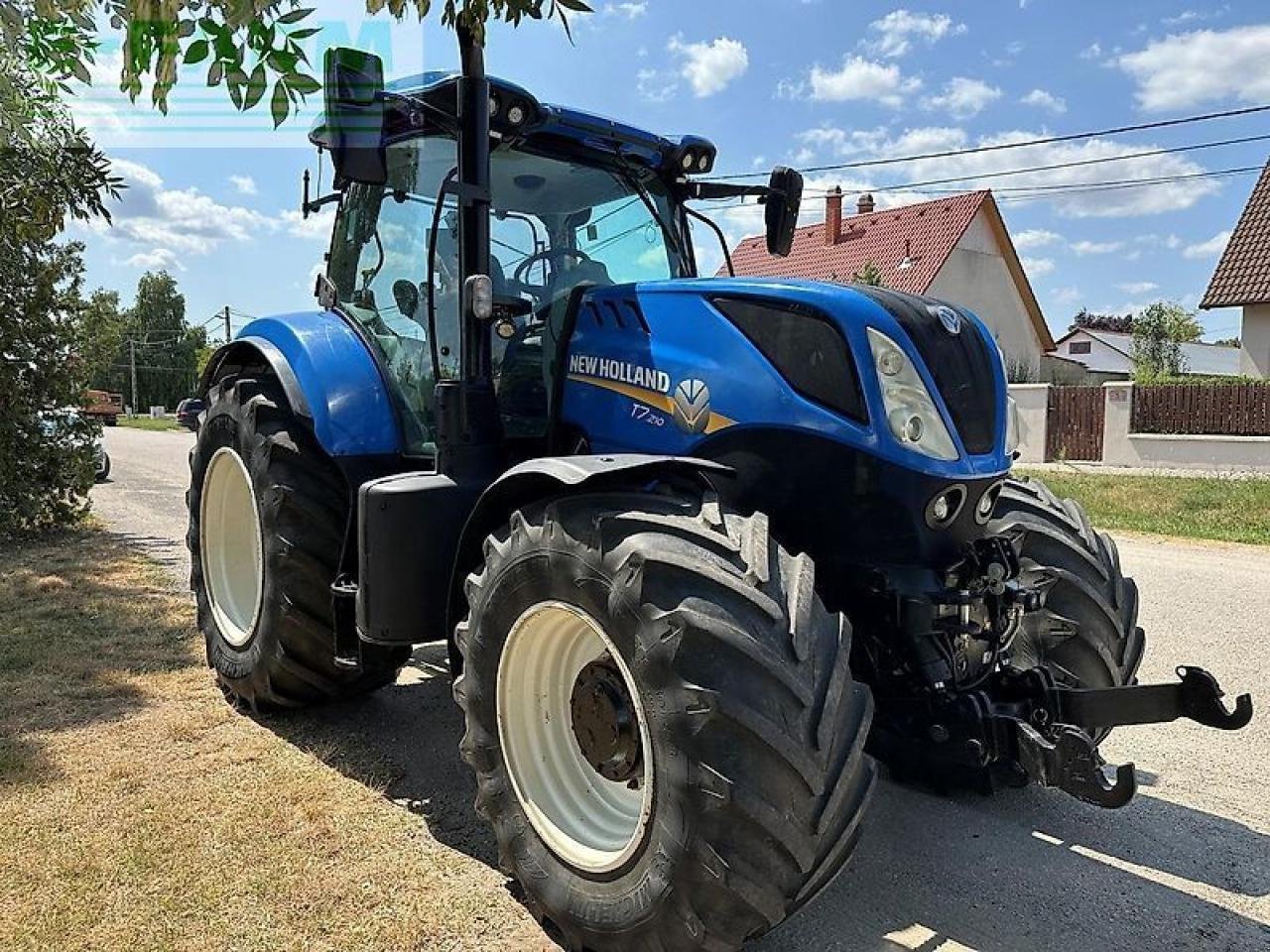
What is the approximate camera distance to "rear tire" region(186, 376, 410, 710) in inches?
159

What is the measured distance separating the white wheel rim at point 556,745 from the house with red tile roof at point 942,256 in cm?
2426

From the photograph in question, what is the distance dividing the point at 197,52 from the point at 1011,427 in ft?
8.42

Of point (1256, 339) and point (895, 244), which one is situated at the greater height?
point (895, 244)

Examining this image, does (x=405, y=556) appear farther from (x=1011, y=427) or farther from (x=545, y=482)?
(x=1011, y=427)

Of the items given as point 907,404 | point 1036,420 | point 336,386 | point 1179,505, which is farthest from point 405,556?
point 1036,420

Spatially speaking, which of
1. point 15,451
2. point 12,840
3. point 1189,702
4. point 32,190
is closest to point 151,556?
point 15,451

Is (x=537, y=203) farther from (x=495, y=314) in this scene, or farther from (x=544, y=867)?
(x=544, y=867)

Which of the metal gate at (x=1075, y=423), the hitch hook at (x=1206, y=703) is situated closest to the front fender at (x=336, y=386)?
the hitch hook at (x=1206, y=703)

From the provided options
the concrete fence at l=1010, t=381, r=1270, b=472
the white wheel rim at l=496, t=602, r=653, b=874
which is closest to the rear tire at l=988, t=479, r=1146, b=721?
the white wheel rim at l=496, t=602, r=653, b=874

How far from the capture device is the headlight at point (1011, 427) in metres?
3.15

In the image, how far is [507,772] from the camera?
2863mm

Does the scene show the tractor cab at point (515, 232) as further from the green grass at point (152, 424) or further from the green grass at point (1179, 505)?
the green grass at point (152, 424)

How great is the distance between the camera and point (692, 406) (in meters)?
3.08

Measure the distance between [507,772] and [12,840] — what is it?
66.9 inches
